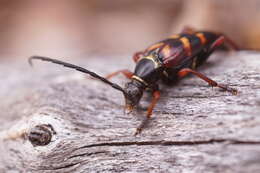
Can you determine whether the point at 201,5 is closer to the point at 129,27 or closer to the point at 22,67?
the point at 129,27

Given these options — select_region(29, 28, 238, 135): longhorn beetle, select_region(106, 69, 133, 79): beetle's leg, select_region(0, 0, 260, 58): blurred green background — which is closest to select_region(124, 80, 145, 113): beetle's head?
select_region(29, 28, 238, 135): longhorn beetle

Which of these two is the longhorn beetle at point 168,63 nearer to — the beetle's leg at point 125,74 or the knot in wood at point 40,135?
the beetle's leg at point 125,74

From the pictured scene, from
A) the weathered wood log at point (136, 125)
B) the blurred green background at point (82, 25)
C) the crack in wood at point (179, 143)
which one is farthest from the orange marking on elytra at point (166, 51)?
the blurred green background at point (82, 25)

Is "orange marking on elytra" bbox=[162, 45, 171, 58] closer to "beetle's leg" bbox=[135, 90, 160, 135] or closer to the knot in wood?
"beetle's leg" bbox=[135, 90, 160, 135]

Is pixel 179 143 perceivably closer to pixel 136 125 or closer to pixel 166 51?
pixel 136 125

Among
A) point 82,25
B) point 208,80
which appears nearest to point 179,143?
point 208,80

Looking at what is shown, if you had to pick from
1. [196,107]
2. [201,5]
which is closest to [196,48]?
[196,107]

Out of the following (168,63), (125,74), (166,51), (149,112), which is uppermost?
(166,51)
